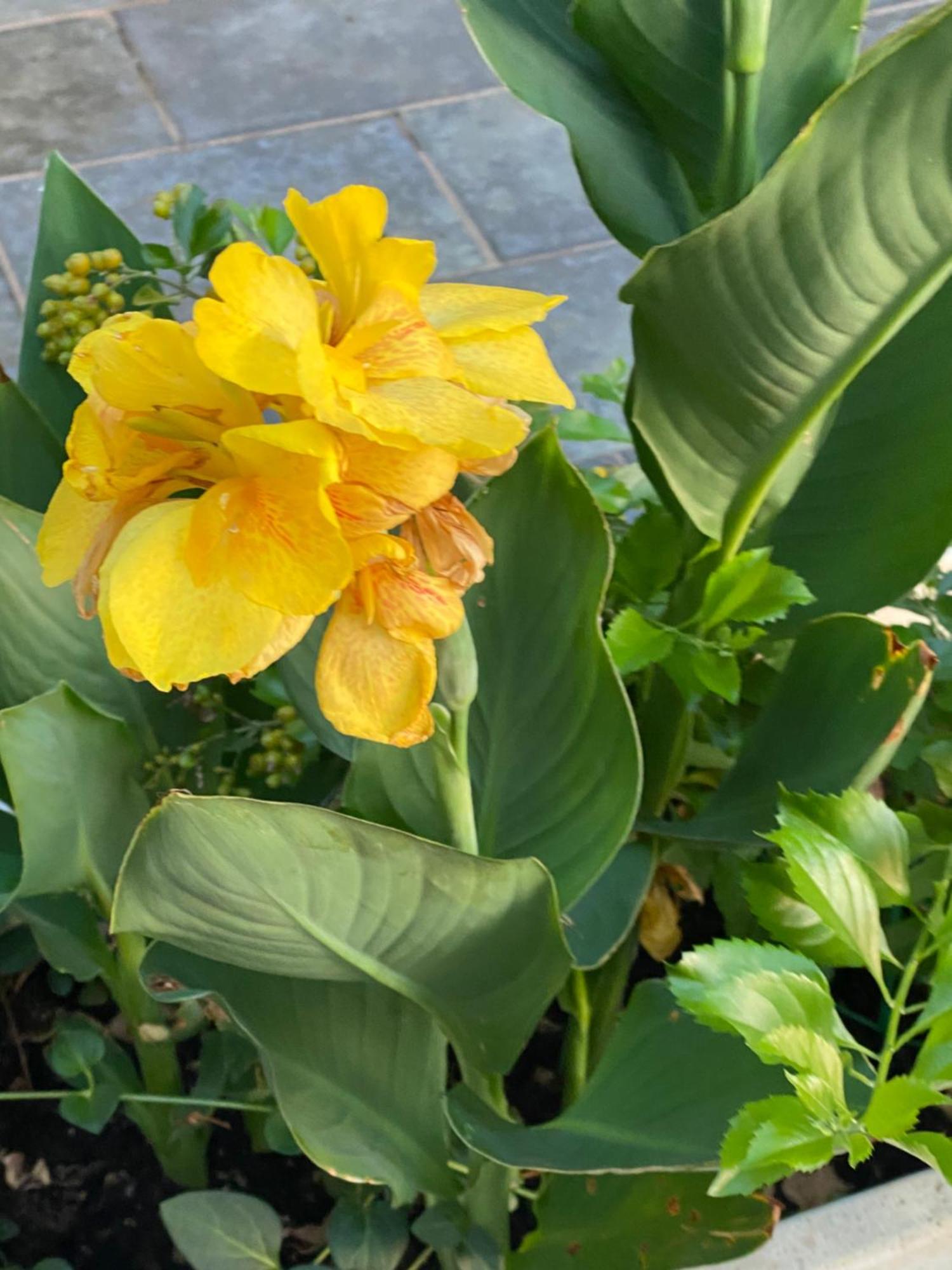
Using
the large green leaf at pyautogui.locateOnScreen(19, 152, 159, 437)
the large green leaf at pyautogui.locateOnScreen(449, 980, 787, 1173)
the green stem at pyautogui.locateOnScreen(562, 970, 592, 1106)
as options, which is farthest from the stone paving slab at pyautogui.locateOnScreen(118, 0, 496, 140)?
the large green leaf at pyautogui.locateOnScreen(449, 980, 787, 1173)

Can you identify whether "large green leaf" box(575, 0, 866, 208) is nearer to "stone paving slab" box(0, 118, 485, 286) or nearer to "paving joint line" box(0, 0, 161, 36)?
"stone paving slab" box(0, 118, 485, 286)

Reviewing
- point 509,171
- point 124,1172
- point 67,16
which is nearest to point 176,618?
point 124,1172

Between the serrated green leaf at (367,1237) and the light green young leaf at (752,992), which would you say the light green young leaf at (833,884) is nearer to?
the light green young leaf at (752,992)

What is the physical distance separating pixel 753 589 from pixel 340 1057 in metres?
0.28

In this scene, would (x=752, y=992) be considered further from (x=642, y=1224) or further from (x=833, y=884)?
(x=642, y=1224)

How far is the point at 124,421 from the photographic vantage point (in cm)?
34

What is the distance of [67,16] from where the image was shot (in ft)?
7.62

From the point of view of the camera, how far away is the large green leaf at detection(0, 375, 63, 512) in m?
0.64

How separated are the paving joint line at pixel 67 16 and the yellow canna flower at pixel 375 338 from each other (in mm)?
2259

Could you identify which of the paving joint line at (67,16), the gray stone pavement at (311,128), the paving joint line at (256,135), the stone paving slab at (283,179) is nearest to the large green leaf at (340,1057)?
the gray stone pavement at (311,128)

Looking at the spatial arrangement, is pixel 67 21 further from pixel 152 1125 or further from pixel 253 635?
pixel 253 635

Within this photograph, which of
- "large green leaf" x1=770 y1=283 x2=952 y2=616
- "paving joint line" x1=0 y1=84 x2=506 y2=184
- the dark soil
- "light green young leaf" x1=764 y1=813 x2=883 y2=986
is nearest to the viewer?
"light green young leaf" x1=764 y1=813 x2=883 y2=986

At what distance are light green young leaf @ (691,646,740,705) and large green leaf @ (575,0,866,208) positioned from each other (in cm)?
20

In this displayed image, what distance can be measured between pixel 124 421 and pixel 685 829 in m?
0.40
